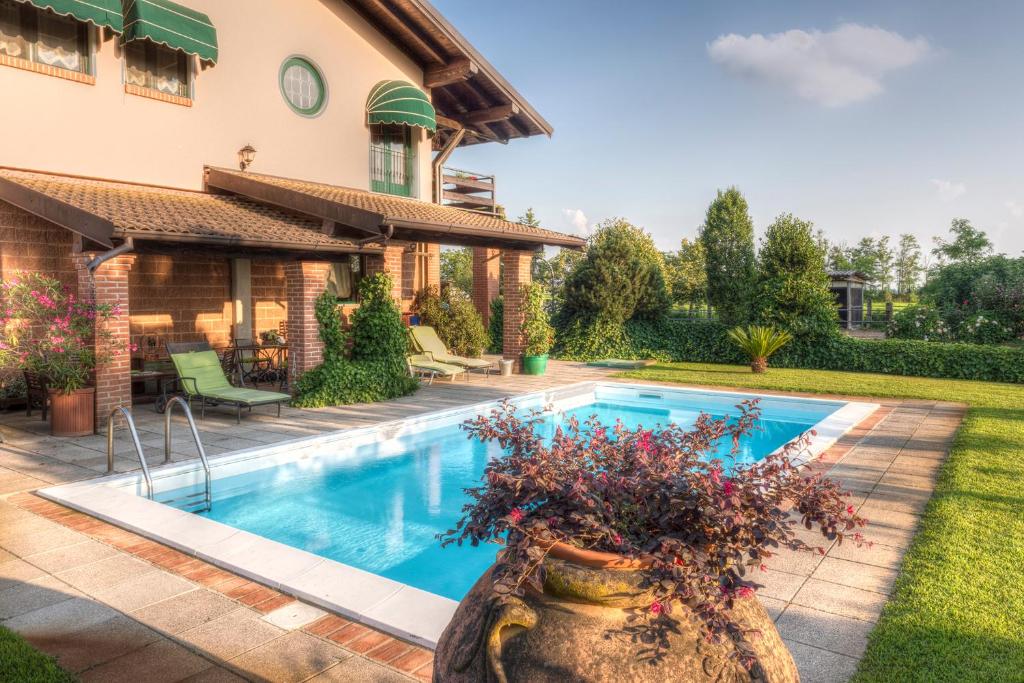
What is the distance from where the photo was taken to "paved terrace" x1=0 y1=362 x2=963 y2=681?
10.6 feet

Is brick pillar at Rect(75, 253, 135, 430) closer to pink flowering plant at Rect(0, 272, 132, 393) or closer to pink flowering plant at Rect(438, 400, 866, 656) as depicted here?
pink flowering plant at Rect(0, 272, 132, 393)

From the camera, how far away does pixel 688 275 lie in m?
40.0

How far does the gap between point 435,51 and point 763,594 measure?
50.3 feet

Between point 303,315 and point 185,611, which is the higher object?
point 303,315

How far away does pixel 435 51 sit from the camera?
52.7 feet

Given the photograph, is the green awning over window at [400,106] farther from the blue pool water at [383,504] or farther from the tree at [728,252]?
the tree at [728,252]

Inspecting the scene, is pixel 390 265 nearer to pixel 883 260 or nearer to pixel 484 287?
pixel 484 287

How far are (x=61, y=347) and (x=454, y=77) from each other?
11139 mm

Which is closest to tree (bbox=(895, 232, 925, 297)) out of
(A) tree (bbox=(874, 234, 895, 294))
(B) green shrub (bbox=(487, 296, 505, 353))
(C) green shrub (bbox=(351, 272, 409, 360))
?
(A) tree (bbox=(874, 234, 895, 294))

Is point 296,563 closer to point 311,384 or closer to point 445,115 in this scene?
point 311,384

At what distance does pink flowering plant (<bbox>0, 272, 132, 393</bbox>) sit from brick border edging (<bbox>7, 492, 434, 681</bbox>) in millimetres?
2837

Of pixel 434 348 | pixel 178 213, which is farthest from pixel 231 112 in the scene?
pixel 434 348

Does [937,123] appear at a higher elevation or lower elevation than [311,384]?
higher

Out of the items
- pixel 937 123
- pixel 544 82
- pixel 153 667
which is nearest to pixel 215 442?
pixel 153 667
